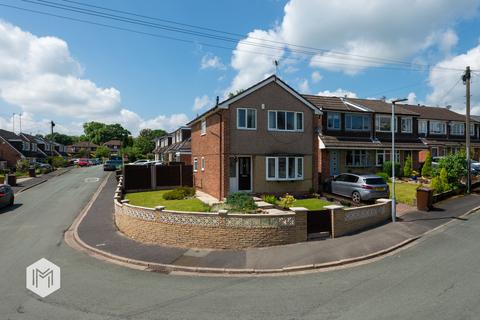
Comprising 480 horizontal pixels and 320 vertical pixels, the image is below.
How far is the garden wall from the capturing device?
35.7 feet

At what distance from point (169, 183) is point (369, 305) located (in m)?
21.0

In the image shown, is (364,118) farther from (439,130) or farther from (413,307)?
(413,307)

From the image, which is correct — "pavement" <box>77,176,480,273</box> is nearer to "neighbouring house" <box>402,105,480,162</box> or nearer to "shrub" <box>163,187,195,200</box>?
"shrub" <box>163,187,195,200</box>

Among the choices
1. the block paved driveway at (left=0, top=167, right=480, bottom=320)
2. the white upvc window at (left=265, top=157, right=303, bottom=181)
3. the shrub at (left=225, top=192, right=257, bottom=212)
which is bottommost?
the block paved driveway at (left=0, top=167, right=480, bottom=320)

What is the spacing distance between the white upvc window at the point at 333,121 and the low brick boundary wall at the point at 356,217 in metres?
13.5

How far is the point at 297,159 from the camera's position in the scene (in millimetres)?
20422

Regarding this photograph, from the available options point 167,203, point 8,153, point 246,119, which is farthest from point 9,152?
point 246,119

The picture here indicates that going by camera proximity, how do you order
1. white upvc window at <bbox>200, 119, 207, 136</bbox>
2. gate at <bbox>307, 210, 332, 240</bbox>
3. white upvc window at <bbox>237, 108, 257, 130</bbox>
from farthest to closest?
white upvc window at <bbox>200, 119, 207, 136</bbox> → white upvc window at <bbox>237, 108, 257, 130</bbox> → gate at <bbox>307, 210, 332, 240</bbox>

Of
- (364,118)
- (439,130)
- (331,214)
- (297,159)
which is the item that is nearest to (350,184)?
(297,159)

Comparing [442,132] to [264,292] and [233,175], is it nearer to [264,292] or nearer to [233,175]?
[233,175]

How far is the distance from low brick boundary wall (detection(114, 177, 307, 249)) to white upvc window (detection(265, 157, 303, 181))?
8480mm

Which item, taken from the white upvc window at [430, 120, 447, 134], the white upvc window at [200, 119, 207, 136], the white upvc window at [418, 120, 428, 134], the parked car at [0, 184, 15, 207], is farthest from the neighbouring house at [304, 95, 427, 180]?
the parked car at [0, 184, 15, 207]

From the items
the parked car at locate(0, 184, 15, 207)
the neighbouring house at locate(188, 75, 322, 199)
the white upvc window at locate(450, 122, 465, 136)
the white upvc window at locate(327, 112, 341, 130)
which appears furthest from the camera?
the white upvc window at locate(450, 122, 465, 136)

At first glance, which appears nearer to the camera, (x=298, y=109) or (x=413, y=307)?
(x=413, y=307)
